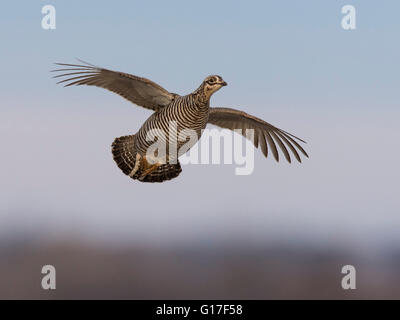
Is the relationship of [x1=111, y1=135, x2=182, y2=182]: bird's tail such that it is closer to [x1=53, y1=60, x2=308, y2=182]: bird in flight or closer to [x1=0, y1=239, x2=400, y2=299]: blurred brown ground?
[x1=53, y1=60, x2=308, y2=182]: bird in flight

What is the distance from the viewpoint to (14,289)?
46094 mm

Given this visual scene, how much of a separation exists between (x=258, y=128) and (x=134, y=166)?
223 cm

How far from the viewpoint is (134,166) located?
1449 cm

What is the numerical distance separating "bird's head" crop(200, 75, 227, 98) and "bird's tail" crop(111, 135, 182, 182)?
6.37ft

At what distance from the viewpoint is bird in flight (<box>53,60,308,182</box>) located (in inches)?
508

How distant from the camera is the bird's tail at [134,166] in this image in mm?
14305

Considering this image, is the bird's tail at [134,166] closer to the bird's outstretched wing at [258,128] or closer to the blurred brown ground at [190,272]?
the bird's outstretched wing at [258,128]

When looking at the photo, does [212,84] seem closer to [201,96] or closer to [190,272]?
[201,96]

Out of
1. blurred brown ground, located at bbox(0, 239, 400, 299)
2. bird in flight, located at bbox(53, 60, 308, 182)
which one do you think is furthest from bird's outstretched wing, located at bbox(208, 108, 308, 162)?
blurred brown ground, located at bbox(0, 239, 400, 299)

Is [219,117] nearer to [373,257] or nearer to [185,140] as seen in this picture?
[185,140]

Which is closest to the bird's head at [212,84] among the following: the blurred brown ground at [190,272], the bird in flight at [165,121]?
the bird in flight at [165,121]

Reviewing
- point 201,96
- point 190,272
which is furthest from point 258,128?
point 190,272
